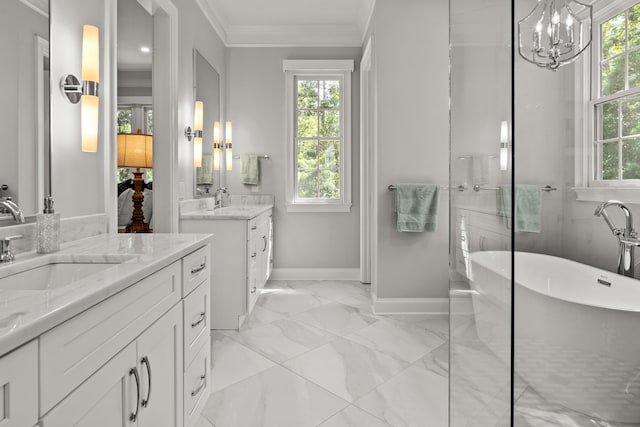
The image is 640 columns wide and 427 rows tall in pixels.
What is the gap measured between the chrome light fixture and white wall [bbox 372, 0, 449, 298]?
2.11m

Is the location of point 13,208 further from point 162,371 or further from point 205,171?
point 205,171

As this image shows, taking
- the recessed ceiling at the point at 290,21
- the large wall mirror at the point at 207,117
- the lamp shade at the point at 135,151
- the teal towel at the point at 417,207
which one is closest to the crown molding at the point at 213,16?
the recessed ceiling at the point at 290,21

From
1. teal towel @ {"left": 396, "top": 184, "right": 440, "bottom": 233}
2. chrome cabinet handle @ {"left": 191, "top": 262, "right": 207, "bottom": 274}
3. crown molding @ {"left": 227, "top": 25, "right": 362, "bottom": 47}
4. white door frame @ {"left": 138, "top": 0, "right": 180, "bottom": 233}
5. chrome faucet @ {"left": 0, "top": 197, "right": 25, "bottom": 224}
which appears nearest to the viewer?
chrome faucet @ {"left": 0, "top": 197, "right": 25, "bottom": 224}

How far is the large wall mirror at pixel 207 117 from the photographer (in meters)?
3.06

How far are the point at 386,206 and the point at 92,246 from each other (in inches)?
86.8

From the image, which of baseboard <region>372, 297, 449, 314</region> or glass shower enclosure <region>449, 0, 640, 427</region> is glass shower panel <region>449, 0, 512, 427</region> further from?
baseboard <region>372, 297, 449, 314</region>

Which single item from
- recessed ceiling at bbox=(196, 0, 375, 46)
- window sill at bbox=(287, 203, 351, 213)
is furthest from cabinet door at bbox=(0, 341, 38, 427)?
window sill at bbox=(287, 203, 351, 213)

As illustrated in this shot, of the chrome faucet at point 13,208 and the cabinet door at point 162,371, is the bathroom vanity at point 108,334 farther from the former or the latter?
the chrome faucet at point 13,208

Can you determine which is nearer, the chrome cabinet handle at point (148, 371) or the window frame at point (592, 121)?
the window frame at point (592, 121)

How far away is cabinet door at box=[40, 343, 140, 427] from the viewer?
71 centimetres

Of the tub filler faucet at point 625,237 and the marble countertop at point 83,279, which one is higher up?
the tub filler faucet at point 625,237

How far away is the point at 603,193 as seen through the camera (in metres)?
0.95

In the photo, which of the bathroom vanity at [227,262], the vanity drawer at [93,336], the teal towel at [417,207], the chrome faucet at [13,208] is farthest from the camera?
the teal towel at [417,207]

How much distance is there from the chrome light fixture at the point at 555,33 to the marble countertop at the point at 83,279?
3.72 feet
